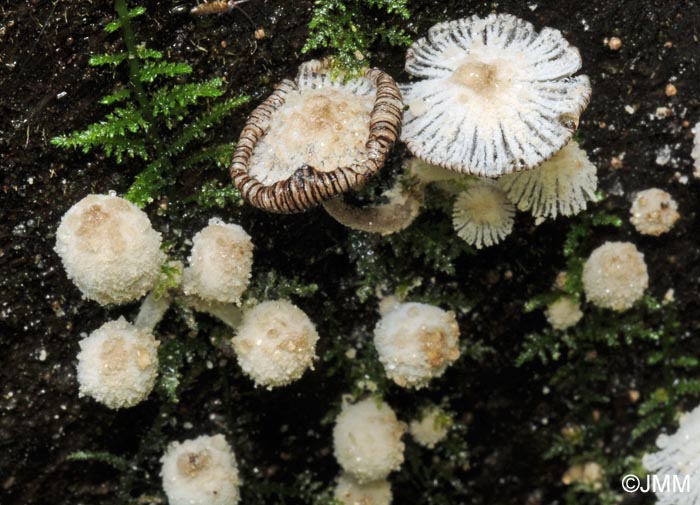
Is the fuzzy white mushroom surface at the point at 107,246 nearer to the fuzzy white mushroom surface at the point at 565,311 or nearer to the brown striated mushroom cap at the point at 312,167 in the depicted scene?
the brown striated mushroom cap at the point at 312,167

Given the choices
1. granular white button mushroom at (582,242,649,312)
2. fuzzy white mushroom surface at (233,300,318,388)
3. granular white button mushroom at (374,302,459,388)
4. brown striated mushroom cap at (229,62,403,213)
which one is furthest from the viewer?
granular white button mushroom at (582,242,649,312)

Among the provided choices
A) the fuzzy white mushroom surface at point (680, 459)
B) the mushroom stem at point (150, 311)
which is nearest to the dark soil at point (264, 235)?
the mushroom stem at point (150, 311)

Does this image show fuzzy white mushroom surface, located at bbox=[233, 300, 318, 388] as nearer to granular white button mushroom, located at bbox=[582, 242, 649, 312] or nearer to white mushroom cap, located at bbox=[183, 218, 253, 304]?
white mushroom cap, located at bbox=[183, 218, 253, 304]

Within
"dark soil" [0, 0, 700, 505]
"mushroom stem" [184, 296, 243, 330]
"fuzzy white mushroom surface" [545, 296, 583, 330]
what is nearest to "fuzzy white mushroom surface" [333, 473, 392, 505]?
"dark soil" [0, 0, 700, 505]

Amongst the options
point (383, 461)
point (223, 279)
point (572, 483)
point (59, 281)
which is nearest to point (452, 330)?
point (383, 461)

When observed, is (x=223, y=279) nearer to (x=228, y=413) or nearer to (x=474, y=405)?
(x=228, y=413)

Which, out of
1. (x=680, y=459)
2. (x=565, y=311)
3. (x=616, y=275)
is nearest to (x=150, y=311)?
(x=565, y=311)
